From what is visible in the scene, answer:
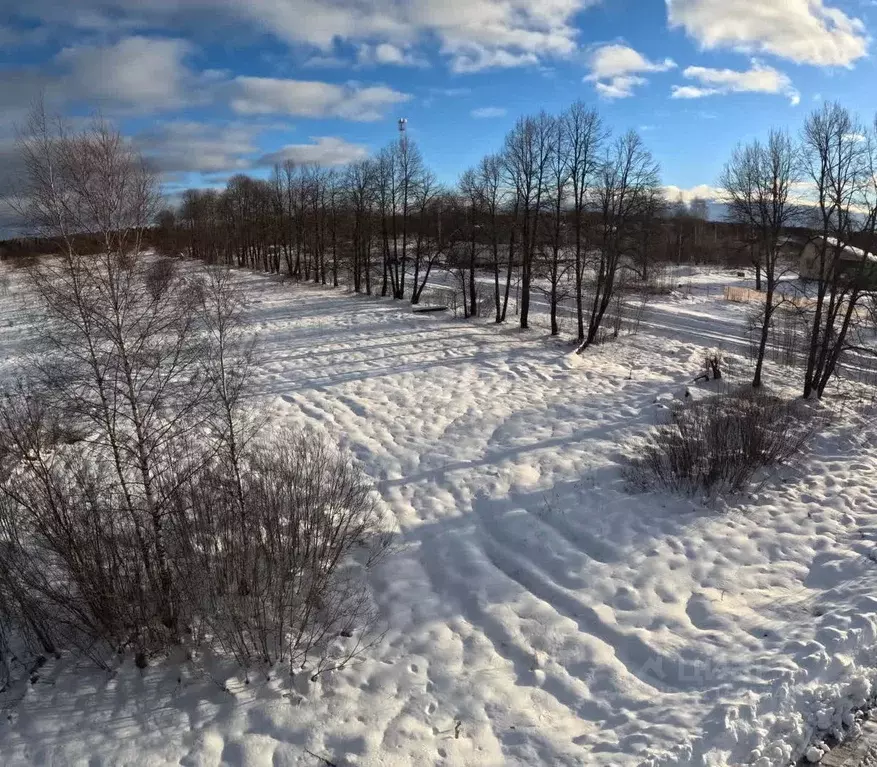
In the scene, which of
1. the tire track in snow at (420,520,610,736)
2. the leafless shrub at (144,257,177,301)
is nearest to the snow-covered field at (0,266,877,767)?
the tire track in snow at (420,520,610,736)

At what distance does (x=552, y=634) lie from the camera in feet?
23.7

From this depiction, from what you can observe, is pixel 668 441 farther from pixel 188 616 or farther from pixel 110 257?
pixel 110 257

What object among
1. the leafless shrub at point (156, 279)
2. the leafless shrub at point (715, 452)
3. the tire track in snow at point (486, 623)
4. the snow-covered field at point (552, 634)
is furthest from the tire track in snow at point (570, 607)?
the leafless shrub at point (156, 279)

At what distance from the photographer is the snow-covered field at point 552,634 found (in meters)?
5.57

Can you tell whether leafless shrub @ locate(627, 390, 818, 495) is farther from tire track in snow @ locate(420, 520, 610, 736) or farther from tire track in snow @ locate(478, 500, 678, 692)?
tire track in snow @ locate(420, 520, 610, 736)

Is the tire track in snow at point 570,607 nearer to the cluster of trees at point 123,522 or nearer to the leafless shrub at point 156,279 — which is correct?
the cluster of trees at point 123,522

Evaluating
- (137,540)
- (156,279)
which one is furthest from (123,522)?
(156,279)

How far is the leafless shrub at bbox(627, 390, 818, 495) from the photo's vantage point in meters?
10.8

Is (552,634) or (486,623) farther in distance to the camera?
(486,623)

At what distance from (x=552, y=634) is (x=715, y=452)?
5645 millimetres

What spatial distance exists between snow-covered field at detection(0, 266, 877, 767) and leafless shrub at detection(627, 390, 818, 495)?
448mm

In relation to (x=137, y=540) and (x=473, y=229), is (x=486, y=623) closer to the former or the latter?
(x=137, y=540)

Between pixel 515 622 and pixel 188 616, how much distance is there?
157 inches

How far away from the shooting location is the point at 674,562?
864 cm
